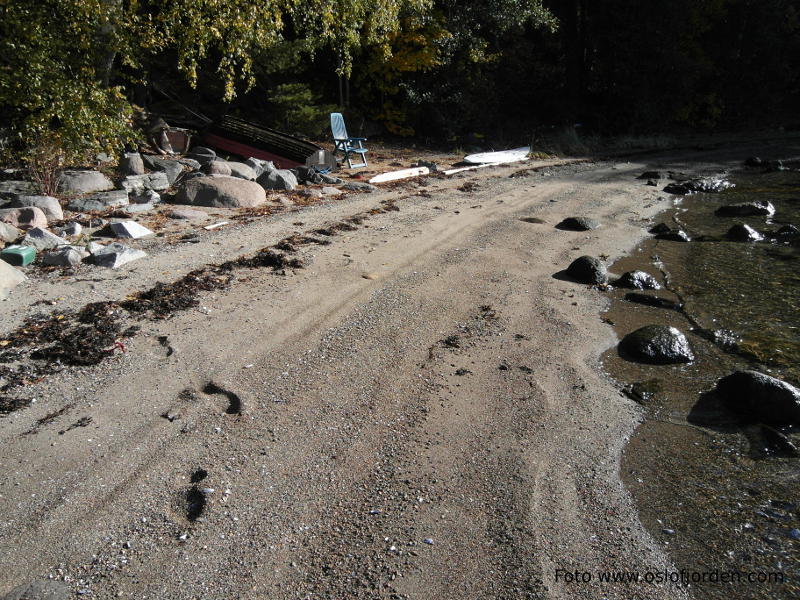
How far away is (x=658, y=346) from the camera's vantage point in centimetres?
482

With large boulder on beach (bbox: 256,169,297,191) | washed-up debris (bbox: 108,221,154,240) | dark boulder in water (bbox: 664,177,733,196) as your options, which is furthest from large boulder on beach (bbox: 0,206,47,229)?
dark boulder in water (bbox: 664,177,733,196)

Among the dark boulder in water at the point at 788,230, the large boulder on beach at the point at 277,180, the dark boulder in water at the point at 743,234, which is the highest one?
the large boulder on beach at the point at 277,180

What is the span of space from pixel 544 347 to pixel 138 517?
3068 mm

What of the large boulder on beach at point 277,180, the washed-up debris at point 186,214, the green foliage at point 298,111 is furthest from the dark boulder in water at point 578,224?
the green foliage at point 298,111

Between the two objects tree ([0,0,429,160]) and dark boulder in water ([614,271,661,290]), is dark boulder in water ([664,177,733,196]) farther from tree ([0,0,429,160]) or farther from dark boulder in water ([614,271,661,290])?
tree ([0,0,429,160])

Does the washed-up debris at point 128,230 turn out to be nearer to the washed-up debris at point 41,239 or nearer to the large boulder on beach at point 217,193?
the washed-up debris at point 41,239

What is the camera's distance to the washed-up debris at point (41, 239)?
630 cm

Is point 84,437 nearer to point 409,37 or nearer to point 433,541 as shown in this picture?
point 433,541

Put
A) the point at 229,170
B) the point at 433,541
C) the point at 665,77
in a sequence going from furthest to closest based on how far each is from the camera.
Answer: the point at 665,77
the point at 229,170
the point at 433,541

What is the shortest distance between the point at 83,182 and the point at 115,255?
11.3ft

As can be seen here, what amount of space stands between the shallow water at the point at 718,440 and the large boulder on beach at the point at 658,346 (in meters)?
0.09

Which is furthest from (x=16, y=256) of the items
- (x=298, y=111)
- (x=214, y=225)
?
(x=298, y=111)

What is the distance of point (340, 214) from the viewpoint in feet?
27.2

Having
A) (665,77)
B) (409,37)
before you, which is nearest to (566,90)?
(665,77)
